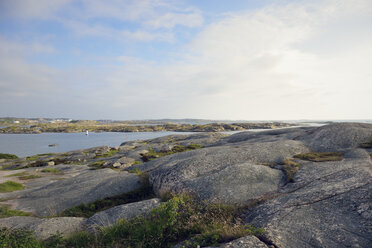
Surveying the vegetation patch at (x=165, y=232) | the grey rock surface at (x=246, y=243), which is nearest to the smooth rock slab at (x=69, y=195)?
the vegetation patch at (x=165, y=232)

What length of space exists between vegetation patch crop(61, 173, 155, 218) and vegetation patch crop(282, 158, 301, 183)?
434 inches

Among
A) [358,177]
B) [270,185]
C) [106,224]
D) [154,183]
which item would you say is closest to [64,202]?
[154,183]

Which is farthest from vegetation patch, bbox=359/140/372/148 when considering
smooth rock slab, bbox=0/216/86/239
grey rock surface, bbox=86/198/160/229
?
smooth rock slab, bbox=0/216/86/239

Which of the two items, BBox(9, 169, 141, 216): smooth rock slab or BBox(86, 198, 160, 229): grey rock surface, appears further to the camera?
BBox(9, 169, 141, 216): smooth rock slab

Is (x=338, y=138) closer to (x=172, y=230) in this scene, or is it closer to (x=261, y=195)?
(x=261, y=195)

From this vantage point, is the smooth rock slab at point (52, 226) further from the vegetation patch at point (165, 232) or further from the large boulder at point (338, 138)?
the large boulder at point (338, 138)

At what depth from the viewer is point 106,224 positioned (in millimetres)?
11859

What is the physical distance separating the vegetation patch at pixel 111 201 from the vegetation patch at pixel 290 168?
11013 mm

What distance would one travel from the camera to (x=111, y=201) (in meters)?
18.6

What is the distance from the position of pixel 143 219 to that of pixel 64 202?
12.4 meters

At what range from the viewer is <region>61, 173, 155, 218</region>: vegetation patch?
17188mm

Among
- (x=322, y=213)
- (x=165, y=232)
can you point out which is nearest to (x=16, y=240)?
(x=165, y=232)

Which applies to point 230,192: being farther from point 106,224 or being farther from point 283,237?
point 106,224

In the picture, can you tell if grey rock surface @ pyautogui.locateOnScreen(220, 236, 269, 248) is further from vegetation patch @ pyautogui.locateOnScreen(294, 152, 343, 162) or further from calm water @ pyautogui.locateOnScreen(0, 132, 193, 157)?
calm water @ pyautogui.locateOnScreen(0, 132, 193, 157)
